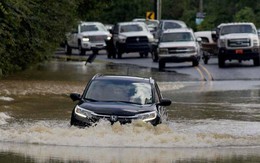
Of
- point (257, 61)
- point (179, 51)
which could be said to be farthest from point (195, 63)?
point (257, 61)

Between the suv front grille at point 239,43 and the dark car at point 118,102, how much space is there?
24.1 m

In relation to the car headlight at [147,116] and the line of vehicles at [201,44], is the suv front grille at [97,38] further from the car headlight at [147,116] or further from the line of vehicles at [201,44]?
the car headlight at [147,116]

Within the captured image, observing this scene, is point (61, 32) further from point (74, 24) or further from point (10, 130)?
point (10, 130)

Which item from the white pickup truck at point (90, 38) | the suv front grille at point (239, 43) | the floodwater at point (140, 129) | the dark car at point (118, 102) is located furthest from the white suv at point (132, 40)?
the dark car at point (118, 102)

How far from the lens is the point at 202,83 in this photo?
117 ft

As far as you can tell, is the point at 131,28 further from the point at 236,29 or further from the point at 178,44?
the point at 236,29

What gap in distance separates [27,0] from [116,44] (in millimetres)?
24309

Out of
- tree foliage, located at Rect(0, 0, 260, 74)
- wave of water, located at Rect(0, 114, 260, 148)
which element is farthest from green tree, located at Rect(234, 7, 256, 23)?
wave of water, located at Rect(0, 114, 260, 148)

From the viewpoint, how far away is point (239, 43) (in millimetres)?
43094

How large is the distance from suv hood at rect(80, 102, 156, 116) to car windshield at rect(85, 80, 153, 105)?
322 mm

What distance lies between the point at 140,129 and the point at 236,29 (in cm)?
2792

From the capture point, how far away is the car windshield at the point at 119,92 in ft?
60.5

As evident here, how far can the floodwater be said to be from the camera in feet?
50.4

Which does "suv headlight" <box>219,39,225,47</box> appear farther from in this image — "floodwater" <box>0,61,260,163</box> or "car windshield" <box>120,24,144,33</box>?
"car windshield" <box>120,24,144,33</box>
